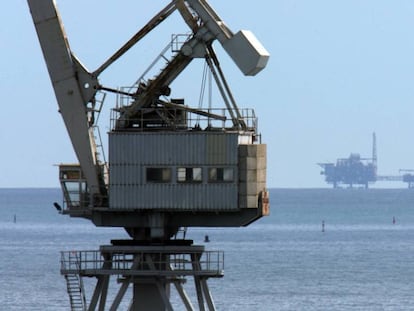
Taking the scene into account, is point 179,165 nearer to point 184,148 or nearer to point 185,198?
point 184,148

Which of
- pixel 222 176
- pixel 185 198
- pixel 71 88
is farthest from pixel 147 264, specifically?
pixel 71 88

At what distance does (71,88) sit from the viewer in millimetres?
68188

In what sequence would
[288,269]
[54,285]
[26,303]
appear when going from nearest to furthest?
[26,303] < [54,285] < [288,269]

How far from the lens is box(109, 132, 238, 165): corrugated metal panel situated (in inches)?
2650

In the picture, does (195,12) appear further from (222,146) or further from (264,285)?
(264,285)

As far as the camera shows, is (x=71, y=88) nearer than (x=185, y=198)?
No

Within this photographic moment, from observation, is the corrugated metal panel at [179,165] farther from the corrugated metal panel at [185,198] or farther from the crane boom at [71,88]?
the crane boom at [71,88]

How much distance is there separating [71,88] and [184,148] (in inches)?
174

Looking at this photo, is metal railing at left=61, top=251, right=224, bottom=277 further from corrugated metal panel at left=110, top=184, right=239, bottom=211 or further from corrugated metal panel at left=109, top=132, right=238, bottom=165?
corrugated metal panel at left=109, top=132, right=238, bottom=165

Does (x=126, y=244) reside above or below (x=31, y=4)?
below

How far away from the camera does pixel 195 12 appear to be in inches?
2692

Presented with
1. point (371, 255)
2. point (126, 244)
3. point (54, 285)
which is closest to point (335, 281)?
point (54, 285)

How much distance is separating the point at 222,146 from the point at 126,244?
16.8ft

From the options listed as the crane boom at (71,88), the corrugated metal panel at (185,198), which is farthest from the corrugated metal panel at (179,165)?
the crane boom at (71,88)
